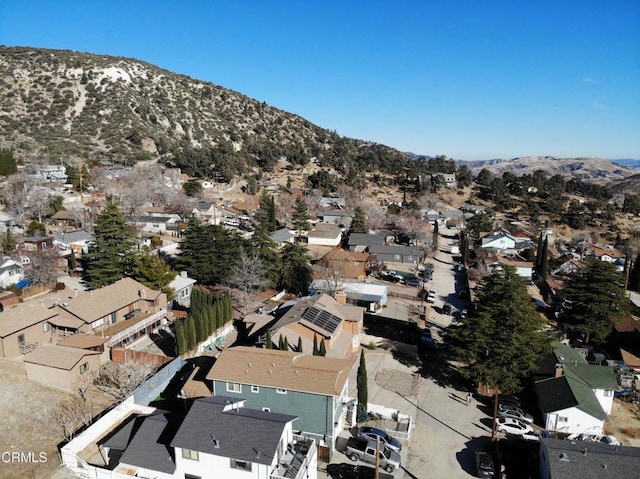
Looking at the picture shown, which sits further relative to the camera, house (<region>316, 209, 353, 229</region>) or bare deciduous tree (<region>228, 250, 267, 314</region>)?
house (<region>316, 209, 353, 229</region>)

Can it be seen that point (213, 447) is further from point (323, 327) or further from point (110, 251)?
point (110, 251)

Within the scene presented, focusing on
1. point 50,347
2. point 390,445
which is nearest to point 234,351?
point 390,445

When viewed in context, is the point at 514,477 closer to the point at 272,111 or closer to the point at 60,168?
the point at 60,168

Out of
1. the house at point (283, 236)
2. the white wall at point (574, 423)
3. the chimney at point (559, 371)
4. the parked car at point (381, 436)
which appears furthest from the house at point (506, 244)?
the parked car at point (381, 436)

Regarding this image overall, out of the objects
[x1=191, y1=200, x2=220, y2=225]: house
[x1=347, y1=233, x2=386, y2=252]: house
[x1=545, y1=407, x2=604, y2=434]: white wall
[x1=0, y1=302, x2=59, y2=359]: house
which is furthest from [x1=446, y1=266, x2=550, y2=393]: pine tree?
[x1=191, y1=200, x2=220, y2=225]: house

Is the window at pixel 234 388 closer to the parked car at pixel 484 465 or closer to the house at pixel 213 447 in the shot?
the house at pixel 213 447

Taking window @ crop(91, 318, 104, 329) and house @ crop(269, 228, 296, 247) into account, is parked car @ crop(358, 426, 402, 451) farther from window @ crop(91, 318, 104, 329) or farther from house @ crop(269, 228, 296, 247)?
house @ crop(269, 228, 296, 247)
